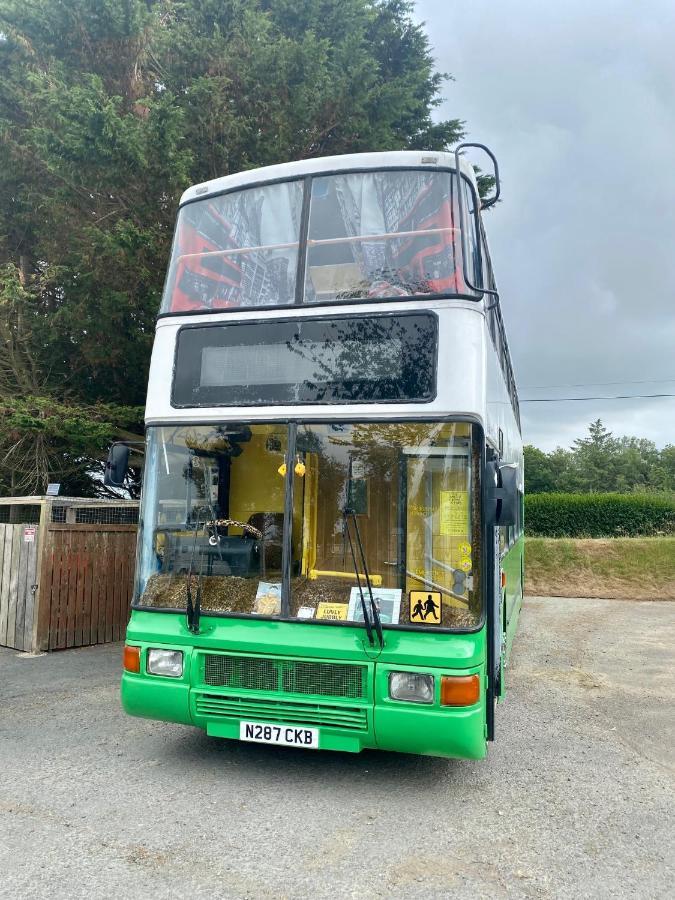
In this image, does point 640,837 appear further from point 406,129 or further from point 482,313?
point 406,129

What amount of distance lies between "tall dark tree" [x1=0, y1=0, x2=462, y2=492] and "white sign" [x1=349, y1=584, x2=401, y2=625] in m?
7.30

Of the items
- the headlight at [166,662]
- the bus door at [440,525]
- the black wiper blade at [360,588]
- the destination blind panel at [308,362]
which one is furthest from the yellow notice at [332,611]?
the destination blind panel at [308,362]

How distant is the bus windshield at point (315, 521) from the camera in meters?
4.56

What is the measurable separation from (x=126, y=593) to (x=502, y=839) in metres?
7.87

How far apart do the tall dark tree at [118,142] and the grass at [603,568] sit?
473 inches

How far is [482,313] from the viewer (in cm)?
484

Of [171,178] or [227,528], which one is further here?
[171,178]

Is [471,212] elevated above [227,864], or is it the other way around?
[471,212]

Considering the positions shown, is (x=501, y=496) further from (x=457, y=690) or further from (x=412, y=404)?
(x=457, y=690)

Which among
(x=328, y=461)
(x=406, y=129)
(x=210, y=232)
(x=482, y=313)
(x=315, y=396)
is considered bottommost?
(x=328, y=461)

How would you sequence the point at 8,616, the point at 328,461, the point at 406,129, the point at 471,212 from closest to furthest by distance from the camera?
the point at 328,461 → the point at 471,212 → the point at 8,616 → the point at 406,129

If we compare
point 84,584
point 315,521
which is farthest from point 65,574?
point 315,521

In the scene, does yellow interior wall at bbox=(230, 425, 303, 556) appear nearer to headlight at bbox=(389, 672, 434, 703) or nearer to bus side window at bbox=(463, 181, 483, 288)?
headlight at bbox=(389, 672, 434, 703)

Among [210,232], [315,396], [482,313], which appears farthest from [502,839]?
[210,232]
